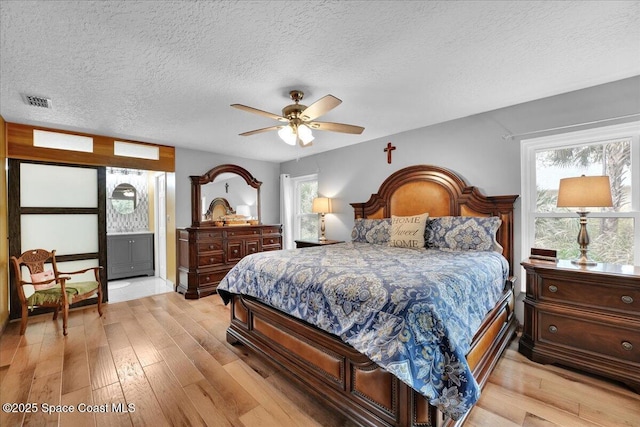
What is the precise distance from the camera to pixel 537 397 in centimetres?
188

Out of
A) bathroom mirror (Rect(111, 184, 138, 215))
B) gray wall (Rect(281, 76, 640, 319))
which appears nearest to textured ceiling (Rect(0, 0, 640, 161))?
gray wall (Rect(281, 76, 640, 319))

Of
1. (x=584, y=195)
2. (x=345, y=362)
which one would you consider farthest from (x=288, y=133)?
(x=584, y=195)

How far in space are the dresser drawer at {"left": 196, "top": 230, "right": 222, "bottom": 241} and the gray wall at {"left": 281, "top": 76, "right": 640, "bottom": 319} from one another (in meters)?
1.95

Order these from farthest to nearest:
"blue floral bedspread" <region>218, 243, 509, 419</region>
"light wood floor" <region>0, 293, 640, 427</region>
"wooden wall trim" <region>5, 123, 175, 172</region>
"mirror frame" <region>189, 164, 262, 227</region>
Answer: "mirror frame" <region>189, 164, 262, 227</region> → "wooden wall trim" <region>5, 123, 175, 172</region> → "light wood floor" <region>0, 293, 640, 427</region> → "blue floral bedspread" <region>218, 243, 509, 419</region>

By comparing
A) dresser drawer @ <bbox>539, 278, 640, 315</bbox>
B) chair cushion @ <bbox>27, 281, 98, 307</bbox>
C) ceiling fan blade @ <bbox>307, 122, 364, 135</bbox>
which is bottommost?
chair cushion @ <bbox>27, 281, 98, 307</bbox>

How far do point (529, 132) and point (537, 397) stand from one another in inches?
95.7

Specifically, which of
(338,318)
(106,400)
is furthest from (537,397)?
(106,400)

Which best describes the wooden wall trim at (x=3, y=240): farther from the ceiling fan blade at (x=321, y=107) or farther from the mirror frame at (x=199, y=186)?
the ceiling fan blade at (x=321, y=107)

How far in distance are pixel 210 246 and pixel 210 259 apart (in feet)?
0.68

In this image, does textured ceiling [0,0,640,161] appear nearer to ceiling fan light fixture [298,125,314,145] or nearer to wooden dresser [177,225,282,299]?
ceiling fan light fixture [298,125,314,145]

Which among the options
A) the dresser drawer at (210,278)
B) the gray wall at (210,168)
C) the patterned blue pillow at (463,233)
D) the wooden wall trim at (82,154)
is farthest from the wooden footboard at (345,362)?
the wooden wall trim at (82,154)

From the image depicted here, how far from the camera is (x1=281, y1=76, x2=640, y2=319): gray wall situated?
255 cm

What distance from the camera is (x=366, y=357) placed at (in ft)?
5.26

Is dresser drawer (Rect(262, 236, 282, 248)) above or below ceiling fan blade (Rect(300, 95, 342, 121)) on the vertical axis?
below
